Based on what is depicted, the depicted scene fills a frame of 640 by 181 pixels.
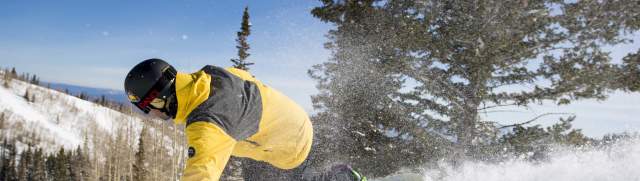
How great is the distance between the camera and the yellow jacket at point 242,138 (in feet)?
7.28

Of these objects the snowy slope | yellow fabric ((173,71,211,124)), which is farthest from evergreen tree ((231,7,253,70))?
the snowy slope

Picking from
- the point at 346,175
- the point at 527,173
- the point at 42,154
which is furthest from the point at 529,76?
the point at 42,154

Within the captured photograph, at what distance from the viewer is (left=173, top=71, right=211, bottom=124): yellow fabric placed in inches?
95.0

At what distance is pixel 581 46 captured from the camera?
10.1m

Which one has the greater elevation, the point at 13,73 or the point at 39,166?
the point at 13,73

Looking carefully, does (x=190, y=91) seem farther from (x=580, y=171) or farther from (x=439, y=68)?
(x=439, y=68)

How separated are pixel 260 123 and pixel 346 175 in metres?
0.95

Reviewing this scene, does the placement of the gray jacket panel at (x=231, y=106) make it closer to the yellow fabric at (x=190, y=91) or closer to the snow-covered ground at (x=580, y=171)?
the yellow fabric at (x=190, y=91)

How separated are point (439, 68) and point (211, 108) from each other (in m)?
9.76

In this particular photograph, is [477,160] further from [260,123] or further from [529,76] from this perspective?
[260,123]

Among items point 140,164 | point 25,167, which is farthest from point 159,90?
point 25,167

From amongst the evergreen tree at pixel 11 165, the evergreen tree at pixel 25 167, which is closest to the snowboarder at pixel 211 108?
the evergreen tree at pixel 25 167

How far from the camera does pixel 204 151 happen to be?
220cm

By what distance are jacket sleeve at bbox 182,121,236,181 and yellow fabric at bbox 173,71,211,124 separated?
0.15 metres
